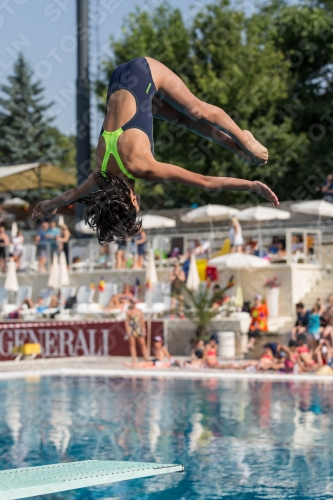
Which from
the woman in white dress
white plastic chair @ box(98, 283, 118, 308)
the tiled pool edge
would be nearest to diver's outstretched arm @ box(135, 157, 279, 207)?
the tiled pool edge

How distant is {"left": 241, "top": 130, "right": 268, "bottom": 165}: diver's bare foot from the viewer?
578 centimetres

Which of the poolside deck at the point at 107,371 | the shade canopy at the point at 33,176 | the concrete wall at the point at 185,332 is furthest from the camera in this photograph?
the shade canopy at the point at 33,176

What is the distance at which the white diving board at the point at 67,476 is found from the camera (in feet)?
18.4

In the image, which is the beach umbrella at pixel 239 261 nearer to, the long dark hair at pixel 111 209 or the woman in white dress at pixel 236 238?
the woman in white dress at pixel 236 238

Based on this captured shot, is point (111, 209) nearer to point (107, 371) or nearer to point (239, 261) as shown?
point (107, 371)

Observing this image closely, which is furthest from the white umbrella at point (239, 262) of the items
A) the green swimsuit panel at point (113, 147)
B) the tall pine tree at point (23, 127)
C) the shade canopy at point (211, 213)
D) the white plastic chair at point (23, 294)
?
the tall pine tree at point (23, 127)

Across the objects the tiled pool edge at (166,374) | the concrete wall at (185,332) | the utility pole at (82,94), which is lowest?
the tiled pool edge at (166,374)

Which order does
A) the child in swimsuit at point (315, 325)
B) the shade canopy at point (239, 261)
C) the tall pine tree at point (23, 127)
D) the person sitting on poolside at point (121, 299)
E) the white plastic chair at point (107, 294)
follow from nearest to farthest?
the child in swimsuit at point (315, 325)
the shade canopy at point (239, 261)
the person sitting on poolside at point (121, 299)
the white plastic chair at point (107, 294)
the tall pine tree at point (23, 127)

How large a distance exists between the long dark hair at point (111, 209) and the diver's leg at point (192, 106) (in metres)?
0.74

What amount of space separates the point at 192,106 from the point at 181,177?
675 mm

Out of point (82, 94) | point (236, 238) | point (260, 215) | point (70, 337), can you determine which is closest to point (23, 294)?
point (70, 337)

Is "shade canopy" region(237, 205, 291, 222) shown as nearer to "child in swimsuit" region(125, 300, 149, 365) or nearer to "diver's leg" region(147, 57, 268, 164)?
"child in swimsuit" region(125, 300, 149, 365)

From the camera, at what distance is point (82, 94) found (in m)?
23.7

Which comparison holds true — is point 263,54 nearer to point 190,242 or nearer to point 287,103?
point 287,103
